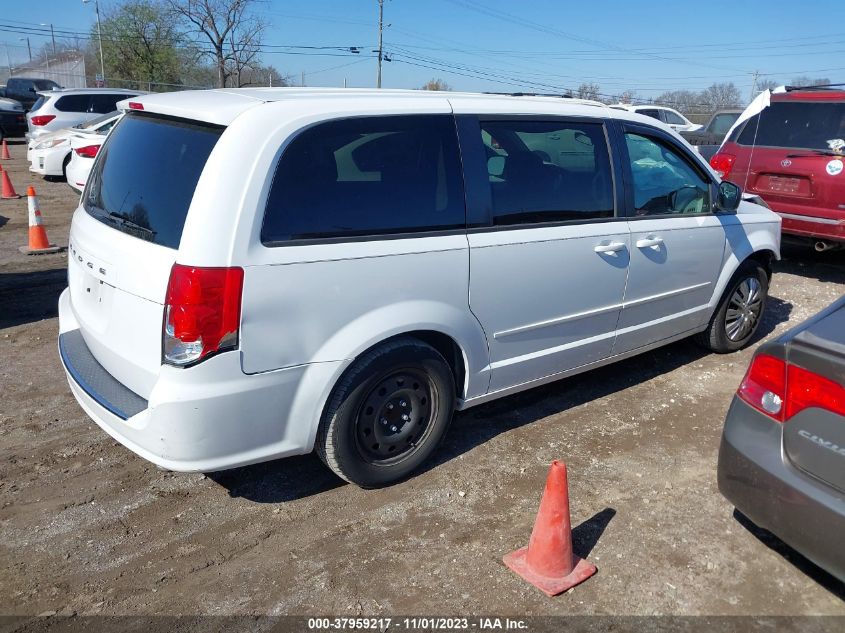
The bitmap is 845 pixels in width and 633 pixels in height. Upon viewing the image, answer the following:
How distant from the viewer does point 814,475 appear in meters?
2.62

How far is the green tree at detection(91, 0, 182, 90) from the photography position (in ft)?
161

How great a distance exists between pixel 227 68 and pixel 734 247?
5015cm

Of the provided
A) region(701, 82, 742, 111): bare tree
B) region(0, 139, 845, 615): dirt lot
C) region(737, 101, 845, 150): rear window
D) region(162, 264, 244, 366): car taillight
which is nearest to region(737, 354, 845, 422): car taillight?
region(0, 139, 845, 615): dirt lot

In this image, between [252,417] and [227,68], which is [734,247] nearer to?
[252,417]

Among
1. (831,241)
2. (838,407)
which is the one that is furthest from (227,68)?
(838,407)

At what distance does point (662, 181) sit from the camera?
4695 mm

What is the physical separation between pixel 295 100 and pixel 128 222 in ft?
3.19

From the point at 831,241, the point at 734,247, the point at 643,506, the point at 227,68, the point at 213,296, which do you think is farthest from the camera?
the point at 227,68

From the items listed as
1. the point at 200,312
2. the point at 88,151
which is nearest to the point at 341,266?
the point at 200,312

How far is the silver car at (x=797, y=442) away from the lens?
2.54m

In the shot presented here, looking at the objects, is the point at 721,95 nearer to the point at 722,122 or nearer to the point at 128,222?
the point at 722,122

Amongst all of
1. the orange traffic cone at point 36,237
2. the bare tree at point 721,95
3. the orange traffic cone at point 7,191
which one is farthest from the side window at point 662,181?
the bare tree at point 721,95

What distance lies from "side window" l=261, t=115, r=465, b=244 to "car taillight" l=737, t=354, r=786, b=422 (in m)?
1.56

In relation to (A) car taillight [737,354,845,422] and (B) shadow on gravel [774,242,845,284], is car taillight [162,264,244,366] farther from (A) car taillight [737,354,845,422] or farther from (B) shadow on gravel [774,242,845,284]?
(B) shadow on gravel [774,242,845,284]
